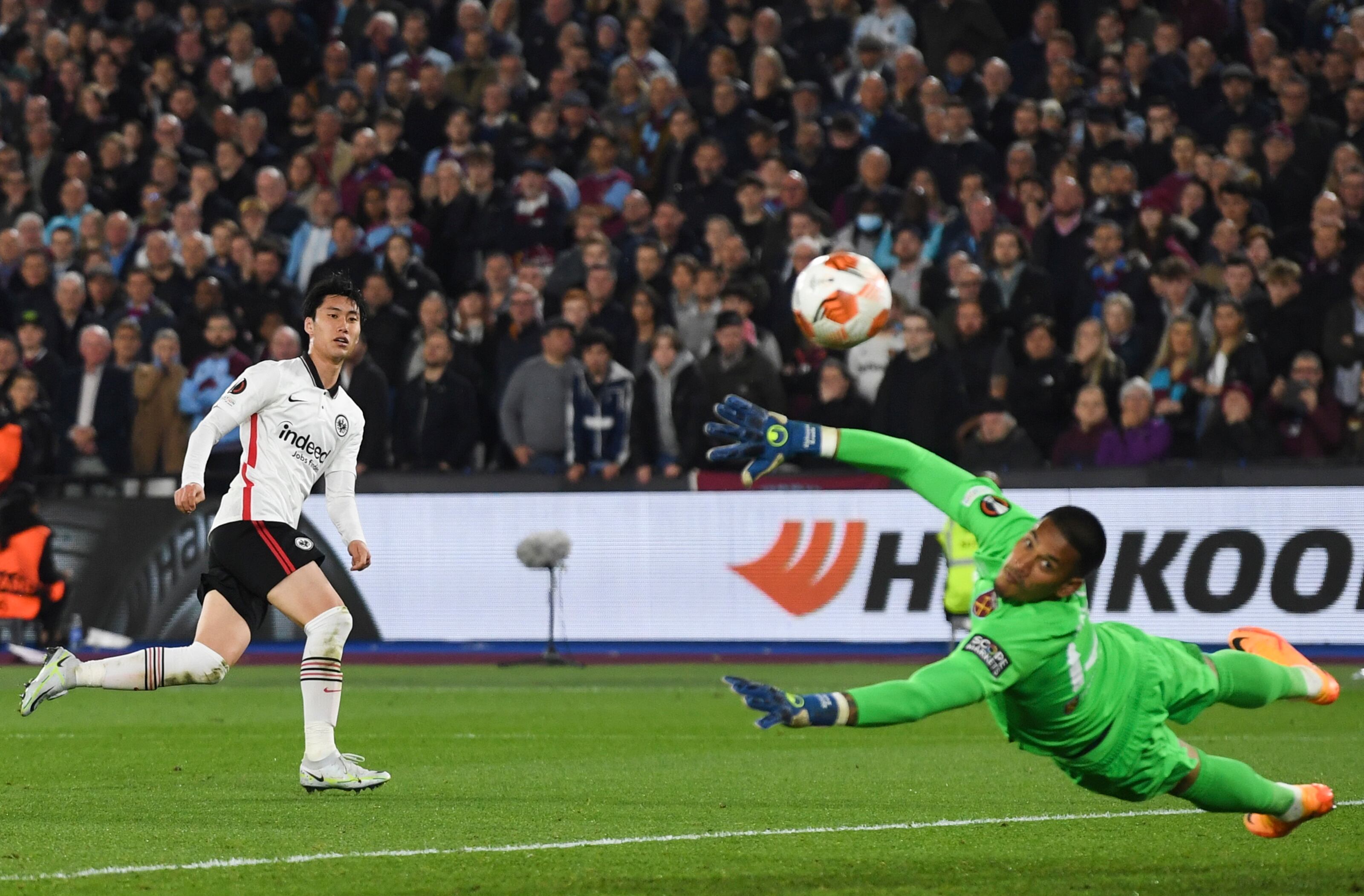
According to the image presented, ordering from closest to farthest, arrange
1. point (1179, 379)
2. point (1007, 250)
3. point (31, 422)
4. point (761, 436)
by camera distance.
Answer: point (761, 436), point (1179, 379), point (1007, 250), point (31, 422)

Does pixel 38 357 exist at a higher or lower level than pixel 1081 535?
higher

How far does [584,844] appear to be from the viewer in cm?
696

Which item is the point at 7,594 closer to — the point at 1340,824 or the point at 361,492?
the point at 361,492

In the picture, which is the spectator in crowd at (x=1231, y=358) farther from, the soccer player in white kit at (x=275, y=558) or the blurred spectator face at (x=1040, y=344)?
the soccer player in white kit at (x=275, y=558)

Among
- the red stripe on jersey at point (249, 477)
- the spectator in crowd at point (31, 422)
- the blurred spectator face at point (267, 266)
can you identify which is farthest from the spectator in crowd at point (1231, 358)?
the spectator in crowd at point (31, 422)

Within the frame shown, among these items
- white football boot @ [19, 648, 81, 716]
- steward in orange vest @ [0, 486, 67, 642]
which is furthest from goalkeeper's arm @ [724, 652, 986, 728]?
steward in orange vest @ [0, 486, 67, 642]

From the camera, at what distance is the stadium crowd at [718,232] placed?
1611 centimetres

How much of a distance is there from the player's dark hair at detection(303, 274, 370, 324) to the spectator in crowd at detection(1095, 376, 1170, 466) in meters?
8.59

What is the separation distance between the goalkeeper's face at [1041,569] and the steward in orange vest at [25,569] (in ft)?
41.2

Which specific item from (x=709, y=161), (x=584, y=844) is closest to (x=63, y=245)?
(x=709, y=161)

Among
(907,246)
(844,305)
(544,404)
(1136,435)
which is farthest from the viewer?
(544,404)

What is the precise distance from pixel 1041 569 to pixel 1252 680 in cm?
125

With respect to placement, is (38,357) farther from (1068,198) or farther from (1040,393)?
(1068,198)

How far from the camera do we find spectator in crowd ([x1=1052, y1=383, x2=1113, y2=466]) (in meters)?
15.9
